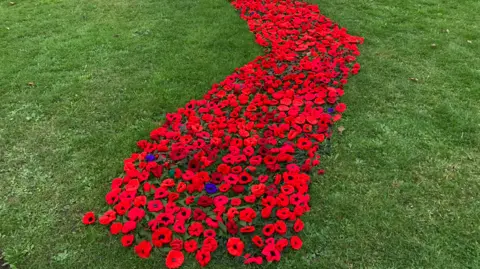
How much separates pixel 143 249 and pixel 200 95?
7.35 feet

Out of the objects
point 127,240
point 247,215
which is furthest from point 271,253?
point 127,240

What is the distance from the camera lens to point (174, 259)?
9.85ft

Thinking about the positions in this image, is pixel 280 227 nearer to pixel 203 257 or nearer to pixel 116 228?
pixel 203 257

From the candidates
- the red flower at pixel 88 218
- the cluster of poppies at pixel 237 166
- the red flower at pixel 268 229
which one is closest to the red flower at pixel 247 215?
the cluster of poppies at pixel 237 166

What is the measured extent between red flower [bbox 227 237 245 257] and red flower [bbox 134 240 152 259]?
0.60 metres

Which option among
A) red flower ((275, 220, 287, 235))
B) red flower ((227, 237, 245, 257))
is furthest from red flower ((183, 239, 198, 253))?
red flower ((275, 220, 287, 235))

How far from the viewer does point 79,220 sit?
11.1 feet

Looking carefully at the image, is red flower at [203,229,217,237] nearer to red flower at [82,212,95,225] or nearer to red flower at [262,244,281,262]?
red flower at [262,244,281,262]

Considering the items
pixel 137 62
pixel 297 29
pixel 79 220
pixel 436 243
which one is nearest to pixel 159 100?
pixel 137 62

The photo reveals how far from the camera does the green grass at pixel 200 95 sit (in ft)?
10.4

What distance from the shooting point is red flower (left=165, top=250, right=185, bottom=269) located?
297cm

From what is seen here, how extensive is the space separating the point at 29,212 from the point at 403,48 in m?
5.05

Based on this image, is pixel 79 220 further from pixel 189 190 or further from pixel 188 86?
pixel 188 86

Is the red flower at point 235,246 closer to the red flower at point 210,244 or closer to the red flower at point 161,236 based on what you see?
the red flower at point 210,244
